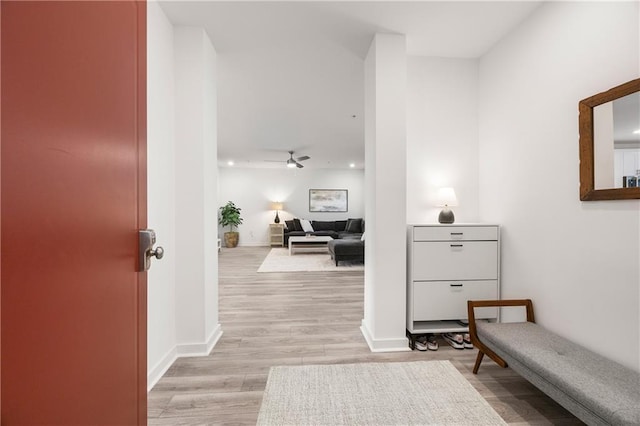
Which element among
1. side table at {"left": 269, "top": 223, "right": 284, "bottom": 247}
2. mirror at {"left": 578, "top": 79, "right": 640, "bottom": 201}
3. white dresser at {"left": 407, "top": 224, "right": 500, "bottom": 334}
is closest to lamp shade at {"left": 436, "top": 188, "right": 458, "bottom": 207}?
white dresser at {"left": 407, "top": 224, "right": 500, "bottom": 334}

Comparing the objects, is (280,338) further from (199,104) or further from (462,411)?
(199,104)

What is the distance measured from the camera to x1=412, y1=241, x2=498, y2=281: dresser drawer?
7.28 ft

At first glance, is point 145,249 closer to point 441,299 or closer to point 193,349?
point 193,349

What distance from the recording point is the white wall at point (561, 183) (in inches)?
58.2

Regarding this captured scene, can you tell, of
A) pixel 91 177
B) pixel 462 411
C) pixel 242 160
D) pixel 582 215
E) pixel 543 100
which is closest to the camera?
pixel 91 177

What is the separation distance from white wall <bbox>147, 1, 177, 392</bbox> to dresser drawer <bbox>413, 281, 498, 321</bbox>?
1.89 metres

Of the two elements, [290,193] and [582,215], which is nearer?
[582,215]

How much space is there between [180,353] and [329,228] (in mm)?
6544

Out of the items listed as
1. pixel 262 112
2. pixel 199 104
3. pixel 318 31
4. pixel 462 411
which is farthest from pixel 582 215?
pixel 262 112

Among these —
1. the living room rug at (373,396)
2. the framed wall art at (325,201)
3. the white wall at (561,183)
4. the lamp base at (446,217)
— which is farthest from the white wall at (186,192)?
the framed wall art at (325,201)

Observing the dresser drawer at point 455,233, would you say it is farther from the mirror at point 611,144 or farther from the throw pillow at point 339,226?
the throw pillow at point 339,226

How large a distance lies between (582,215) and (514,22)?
156 cm

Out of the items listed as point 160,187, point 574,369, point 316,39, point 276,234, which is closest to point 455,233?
point 574,369

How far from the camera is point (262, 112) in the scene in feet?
13.3
